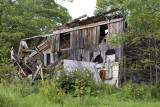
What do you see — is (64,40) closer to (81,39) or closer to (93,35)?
(81,39)

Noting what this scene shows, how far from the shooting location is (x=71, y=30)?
47.7 feet

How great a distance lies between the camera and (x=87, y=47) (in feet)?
44.0

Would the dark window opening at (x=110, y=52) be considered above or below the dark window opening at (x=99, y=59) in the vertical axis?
above

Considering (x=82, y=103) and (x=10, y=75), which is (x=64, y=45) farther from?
(x=82, y=103)

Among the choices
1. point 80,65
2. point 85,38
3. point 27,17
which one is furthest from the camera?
point 27,17

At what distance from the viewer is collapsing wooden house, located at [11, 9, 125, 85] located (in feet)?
38.4

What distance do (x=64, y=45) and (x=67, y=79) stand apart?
8.65 m

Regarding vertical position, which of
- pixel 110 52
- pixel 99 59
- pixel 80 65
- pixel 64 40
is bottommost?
pixel 80 65

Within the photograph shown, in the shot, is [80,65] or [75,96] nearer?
[75,96]

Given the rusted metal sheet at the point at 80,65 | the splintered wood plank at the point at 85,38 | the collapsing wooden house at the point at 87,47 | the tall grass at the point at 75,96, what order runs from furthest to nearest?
the splintered wood plank at the point at 85,38 → the collapsing wooden house at the point at 87,47 → the rusted metal sheet at the point at 80,65 → the tall grass at the point at 75,96

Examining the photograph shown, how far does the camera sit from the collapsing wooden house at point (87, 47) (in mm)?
11703

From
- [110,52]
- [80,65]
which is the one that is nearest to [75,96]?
[80,65]

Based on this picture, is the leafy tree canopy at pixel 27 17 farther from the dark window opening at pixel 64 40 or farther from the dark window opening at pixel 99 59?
the dark window opening at pixel 99 59

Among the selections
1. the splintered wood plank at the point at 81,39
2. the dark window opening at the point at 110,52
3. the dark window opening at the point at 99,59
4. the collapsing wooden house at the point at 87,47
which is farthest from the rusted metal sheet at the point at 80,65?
the splintered wood plank at the point at 81,39
